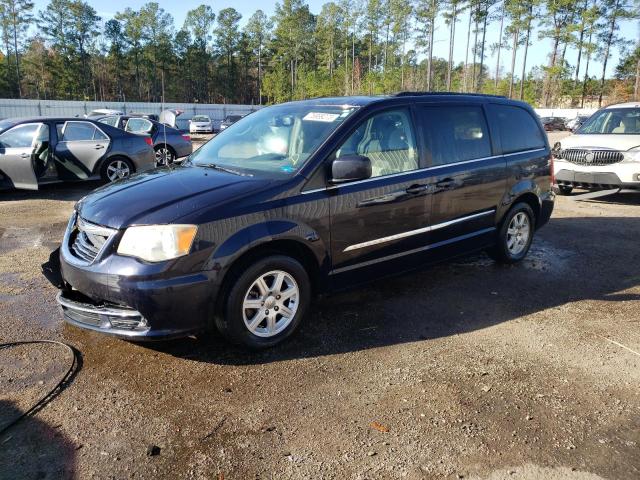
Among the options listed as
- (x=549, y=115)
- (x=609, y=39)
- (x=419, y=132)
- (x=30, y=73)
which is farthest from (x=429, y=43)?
(x=419, y=132)

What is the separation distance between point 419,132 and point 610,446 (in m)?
2.77

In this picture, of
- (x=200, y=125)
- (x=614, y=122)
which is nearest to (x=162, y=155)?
(x=614, y=122)

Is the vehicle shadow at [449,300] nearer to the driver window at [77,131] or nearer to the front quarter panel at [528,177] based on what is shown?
the front quarter panel at [528,177]

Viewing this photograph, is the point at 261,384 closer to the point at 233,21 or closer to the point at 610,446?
the point at 610,446

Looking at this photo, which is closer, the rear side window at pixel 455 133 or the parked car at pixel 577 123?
the rear side window at pixel 455 133

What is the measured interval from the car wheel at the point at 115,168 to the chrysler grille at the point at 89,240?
7232 millimetres

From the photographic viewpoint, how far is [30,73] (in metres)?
71.6

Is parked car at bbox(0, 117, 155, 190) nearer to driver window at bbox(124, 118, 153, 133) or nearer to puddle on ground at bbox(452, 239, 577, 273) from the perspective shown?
driver window at bbox(124, 118, 153, 133)

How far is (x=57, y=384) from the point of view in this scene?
319 centimetres

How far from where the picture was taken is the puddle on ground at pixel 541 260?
5.78 m

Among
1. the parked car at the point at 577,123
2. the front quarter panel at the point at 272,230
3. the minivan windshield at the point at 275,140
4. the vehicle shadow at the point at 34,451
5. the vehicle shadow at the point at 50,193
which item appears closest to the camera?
the vehicle shadow at the point at 34,451

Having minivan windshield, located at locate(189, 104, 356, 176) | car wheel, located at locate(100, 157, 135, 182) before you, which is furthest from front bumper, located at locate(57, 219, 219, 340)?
car wheel, located at locate(100, 157, 135, 182)

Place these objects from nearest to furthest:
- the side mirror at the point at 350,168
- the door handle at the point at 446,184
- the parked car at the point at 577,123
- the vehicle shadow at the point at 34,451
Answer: the vehicle shadow at the point at 34,451
the side mirror at the point at 350,168
the door handle at the point at 446,184
the parked car at the point at 577,123

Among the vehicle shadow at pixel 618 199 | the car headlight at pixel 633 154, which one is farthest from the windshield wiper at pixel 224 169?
the vehicle shadow at pixel 618 199
